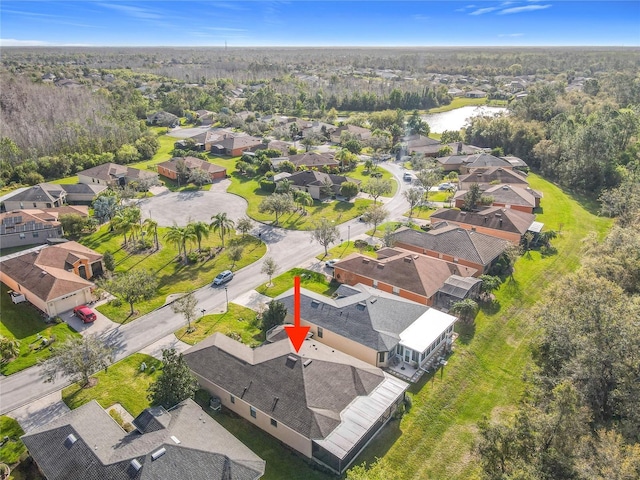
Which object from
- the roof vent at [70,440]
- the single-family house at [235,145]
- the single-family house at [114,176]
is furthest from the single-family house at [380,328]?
the single-family house at [235,145]

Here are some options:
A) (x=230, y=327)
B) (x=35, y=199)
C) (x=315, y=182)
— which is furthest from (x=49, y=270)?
(x=315, y=182)

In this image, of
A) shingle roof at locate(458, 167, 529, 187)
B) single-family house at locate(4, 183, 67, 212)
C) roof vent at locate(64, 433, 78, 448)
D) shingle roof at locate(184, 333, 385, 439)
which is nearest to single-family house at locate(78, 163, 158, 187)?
single-family house at locate(4, 183, 67, 212)

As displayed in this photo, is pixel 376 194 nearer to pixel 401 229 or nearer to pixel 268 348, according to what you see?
pixel 401 229

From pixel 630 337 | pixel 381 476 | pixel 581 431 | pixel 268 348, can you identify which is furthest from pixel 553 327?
pixel 268 348

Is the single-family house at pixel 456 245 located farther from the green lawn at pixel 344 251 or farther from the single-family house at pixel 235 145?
the single-family house at pixel 235 145

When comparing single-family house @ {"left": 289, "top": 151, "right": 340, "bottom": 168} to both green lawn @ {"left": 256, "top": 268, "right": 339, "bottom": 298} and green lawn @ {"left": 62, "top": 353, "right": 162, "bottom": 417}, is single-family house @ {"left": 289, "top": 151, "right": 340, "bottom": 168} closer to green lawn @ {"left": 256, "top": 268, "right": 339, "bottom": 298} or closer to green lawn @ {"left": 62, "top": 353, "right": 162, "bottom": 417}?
green lawn @ {"left": 256, "top": 268, "right": 339, "bottom": 298}

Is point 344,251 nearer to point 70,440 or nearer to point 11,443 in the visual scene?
point 70,440
